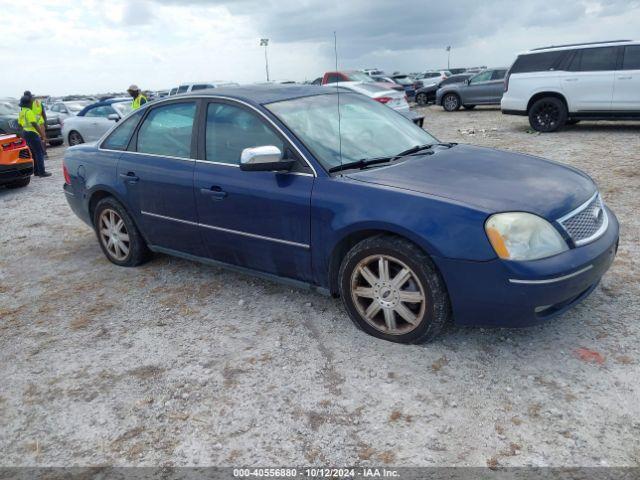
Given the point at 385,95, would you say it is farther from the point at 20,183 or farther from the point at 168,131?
the point at 168,131

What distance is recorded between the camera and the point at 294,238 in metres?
3.64

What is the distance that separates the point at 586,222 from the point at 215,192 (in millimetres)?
2516

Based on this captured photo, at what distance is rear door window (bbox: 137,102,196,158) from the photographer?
431 cm

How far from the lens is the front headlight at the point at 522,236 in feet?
9.40

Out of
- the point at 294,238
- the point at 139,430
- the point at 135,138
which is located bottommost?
the point at 139,430

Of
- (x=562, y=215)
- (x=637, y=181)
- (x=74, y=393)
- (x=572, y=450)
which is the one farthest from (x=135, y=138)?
(x=637, y=181)

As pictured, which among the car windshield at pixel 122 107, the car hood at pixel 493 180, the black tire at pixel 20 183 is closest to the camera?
the car hood at pixel 493 180

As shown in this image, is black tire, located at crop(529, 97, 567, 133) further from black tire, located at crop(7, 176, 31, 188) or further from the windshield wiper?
black tire, located at crop(7, 176, 31, 188)

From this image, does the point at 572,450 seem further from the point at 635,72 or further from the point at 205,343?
the point at 635,72

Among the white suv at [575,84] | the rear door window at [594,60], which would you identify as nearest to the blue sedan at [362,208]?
the white suv at [575,84]

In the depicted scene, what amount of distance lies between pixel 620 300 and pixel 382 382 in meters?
1.96

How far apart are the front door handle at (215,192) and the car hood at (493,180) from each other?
3.49 feet

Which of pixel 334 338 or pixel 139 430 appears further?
pixel 334 338

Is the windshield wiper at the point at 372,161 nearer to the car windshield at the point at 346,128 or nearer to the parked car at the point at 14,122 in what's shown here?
the car windshield at the point at 346,128
